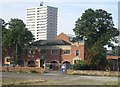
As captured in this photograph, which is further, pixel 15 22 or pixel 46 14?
pixel 46 14

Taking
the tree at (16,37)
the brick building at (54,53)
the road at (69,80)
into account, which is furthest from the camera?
the tree at (16,37)

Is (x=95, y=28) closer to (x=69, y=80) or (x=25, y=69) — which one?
(x=25, y=69)

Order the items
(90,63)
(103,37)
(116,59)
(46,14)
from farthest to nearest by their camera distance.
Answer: (46,14) → (116,59) → (103,37) → (90,63)

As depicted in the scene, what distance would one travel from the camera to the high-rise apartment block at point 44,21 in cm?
14557

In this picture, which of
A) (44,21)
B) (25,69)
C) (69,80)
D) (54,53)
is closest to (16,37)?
(54,53)

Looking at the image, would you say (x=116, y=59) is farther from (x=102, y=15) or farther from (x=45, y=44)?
(x=45, y=44)

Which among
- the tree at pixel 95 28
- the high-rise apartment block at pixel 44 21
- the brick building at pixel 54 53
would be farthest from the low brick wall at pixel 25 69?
the high-rise apartment block at pixel 44 21

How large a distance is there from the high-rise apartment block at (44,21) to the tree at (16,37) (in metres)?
57.2

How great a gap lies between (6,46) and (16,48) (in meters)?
2.51

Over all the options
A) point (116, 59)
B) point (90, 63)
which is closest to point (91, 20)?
point (116, 59)

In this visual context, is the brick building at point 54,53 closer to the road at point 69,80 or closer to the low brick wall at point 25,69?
the low brick wall at point 25,69

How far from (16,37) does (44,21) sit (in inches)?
2620

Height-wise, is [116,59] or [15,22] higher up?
[15,22]

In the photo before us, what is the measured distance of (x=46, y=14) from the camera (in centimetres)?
14600
